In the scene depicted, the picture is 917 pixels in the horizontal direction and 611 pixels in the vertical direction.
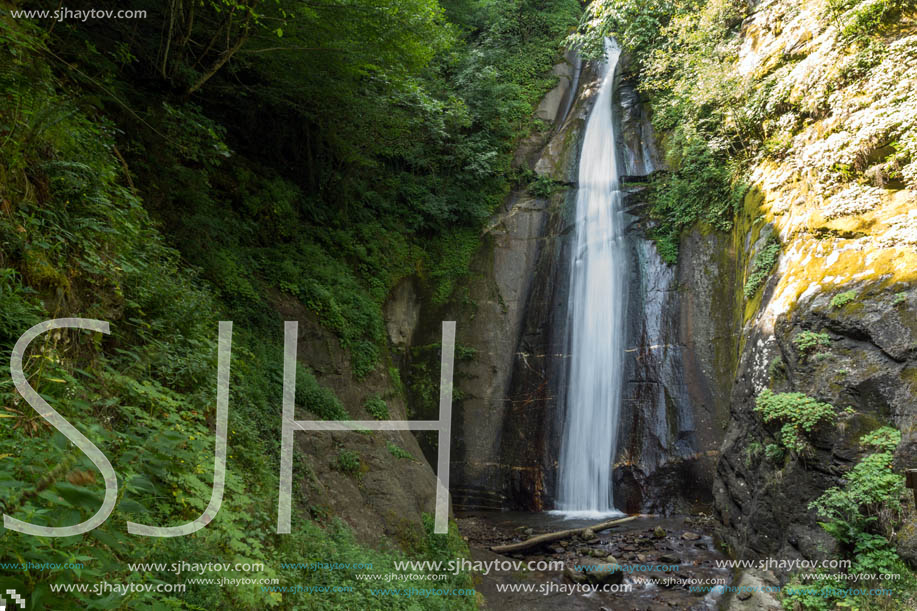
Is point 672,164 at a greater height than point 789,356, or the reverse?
point 672,164

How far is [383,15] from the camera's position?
6945 millimetres

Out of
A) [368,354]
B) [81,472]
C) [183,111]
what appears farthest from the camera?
[368,354]

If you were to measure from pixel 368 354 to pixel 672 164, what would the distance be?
33.7 ft

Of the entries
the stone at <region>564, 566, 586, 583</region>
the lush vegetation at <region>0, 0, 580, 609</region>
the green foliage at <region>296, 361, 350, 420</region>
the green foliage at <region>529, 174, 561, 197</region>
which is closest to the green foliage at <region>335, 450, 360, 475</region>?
the lush vegetation at <region>0, 0, 580, 609</region>

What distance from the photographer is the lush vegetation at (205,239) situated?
2611mm

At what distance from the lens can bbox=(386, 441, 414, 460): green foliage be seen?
8086 mm

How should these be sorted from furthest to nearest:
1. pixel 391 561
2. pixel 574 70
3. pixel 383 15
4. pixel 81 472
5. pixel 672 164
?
pixel 574 70 → pixel 672 164 → pixel 383 15 → pixel 391 561 → pixel 81 472

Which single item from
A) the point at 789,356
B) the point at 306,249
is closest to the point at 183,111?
the point at 306,249

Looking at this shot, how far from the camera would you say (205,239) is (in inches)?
297

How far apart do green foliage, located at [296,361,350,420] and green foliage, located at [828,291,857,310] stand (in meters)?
7.49

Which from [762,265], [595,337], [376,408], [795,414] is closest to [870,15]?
[762,265]

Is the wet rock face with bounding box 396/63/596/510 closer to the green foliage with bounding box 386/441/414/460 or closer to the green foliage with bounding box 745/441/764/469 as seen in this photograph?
the green foliage with bounding box 386/441/414/460

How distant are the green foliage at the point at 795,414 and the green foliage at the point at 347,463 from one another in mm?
5993

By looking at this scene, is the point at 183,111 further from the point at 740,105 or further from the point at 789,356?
the point at 740,105
